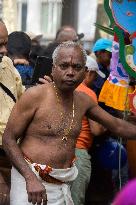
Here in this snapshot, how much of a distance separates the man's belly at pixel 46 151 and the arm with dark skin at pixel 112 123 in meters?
0.37

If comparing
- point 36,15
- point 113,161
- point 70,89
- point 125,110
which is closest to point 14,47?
point 113,161

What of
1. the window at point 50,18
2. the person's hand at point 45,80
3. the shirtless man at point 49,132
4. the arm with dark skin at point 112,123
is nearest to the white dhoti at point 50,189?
the shirtless man at point 49,132

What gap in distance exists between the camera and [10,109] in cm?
406

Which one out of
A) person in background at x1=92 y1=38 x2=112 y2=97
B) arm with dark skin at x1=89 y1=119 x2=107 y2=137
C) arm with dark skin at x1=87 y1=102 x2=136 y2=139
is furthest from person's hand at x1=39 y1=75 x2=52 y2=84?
person in background at x1=92 y1=38 x2=112 y2=97

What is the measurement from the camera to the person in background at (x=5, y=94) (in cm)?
398

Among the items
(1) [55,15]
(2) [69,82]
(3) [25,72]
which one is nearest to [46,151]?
(2) [69,82]

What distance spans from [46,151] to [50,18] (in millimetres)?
15162

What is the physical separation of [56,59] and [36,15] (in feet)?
48.0

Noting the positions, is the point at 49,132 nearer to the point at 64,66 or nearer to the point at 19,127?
the point at 19,127

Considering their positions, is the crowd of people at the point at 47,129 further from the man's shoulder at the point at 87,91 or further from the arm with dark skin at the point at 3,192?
the man's shoulder at the point at 87,91

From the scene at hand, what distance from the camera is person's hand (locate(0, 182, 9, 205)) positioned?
3901 mm

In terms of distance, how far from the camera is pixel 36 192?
11.6ft

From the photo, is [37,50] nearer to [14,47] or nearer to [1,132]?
[14,47]

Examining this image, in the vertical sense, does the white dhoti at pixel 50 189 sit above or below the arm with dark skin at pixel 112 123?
below
